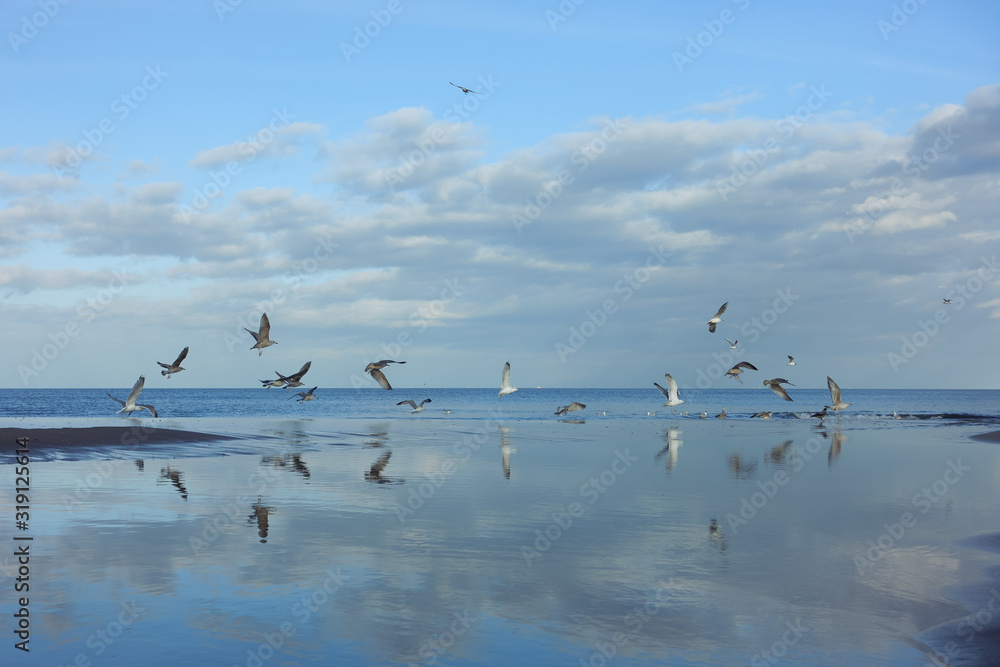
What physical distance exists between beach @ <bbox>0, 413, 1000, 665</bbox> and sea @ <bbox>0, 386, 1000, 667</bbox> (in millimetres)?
49

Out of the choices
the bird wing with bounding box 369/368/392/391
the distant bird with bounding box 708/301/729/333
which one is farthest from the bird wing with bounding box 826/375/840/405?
the bird wing with bounding box 369/368/392/391

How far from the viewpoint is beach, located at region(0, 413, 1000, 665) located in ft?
30.5

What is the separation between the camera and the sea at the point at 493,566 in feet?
30.3

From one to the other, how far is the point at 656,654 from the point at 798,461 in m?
24.0

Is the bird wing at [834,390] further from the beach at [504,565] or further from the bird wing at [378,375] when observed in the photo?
the bird wing at [378,375]

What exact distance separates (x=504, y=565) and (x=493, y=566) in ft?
0.65

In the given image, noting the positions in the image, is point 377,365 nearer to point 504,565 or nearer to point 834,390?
point 504,565

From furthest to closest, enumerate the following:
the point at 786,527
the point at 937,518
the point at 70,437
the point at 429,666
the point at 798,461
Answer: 1. the point at 70,437
2. the point at 798,461
3. the point at 937,518
4. the point at 786,527
5. the point at 429,666

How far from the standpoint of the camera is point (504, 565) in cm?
1289

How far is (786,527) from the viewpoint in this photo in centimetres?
1656

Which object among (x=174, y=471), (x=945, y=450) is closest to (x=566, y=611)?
(x=174, y=471)

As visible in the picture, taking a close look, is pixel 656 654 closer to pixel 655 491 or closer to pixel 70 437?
pixel 655 491

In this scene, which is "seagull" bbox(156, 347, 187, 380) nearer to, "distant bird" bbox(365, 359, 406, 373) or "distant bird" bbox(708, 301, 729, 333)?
"distant bird" bbox(365, 359, 406, 373)

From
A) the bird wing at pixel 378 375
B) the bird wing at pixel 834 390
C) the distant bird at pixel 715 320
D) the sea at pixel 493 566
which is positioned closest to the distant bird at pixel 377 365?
the bird wing at pixel 378 375
